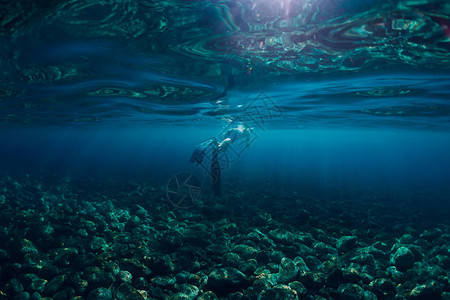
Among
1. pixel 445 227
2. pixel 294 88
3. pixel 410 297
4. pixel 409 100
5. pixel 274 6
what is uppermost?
pixel 274 6

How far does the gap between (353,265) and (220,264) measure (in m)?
3.49

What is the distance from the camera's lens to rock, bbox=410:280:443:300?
531 cm

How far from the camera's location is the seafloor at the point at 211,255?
5305 millimetres

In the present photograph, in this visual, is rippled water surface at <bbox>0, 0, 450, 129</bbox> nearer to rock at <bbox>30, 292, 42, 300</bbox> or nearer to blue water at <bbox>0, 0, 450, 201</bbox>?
blue water at <bbox>0, 0, 450, 201</bbox>

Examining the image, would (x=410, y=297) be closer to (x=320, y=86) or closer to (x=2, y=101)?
(x=320, y=86)

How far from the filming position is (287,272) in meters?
5.95

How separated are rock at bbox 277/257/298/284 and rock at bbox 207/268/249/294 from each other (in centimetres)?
89

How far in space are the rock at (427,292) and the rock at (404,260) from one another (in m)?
1.28

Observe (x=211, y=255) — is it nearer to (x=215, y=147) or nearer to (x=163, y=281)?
(x=163, y=281)

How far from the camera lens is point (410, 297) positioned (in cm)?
530

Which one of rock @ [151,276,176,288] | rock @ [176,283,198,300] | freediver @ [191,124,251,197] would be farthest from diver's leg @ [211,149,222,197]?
rock @ [176,283,198,300]

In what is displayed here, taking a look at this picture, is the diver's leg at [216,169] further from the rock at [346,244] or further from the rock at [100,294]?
the rock at [100,294]

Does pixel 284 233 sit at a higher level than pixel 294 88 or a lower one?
lower

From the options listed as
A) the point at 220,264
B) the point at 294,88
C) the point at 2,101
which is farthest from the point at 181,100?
the point at 220,264
